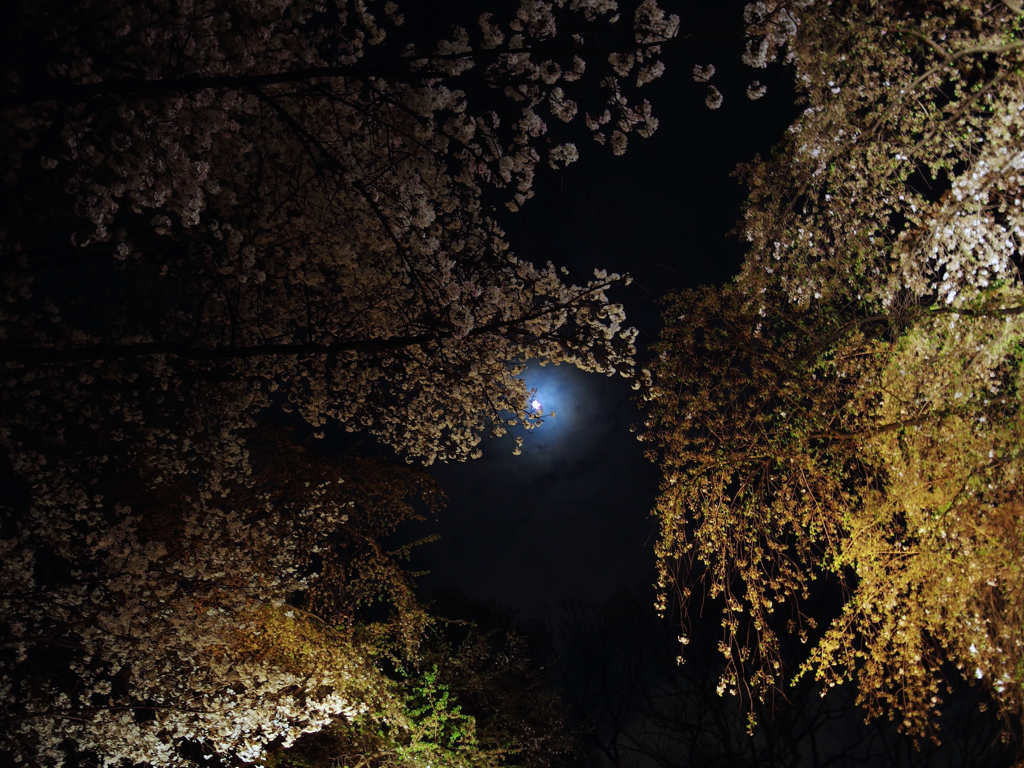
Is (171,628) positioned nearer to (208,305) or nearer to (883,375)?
(208,305)

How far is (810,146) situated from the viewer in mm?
6441

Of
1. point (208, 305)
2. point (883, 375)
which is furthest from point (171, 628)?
point (883, 375)

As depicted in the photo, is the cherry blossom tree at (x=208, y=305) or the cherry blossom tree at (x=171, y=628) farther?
the cherry blossom tree at (x=171, y=628)

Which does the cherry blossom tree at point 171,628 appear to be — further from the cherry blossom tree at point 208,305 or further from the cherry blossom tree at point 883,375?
the cherry blossom tree at point 883,375

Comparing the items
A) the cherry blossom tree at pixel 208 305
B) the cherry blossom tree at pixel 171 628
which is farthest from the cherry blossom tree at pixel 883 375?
the cherry blossom tree at pixel 171 628

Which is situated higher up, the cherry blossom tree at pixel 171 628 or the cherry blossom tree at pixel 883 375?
the cherry blossom tree at pixel 883 375

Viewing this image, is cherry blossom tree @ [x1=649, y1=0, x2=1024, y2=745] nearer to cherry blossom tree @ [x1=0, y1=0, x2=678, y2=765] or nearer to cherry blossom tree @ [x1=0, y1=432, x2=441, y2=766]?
cherry blossom tree @ [x1=0, y1=0, x2=678, y2=765]

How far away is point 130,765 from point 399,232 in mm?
8370

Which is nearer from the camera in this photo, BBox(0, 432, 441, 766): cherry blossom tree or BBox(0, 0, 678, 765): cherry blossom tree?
BBox(0, 0, 678, 765): cherry blossom tree

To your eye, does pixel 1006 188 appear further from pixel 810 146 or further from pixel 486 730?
pixel 486 730

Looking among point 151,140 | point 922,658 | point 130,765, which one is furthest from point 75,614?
point 922,658

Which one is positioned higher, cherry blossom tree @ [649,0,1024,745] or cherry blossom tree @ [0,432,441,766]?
cherry blossom tree @ [649,0,1024,745]

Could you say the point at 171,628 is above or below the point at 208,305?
below

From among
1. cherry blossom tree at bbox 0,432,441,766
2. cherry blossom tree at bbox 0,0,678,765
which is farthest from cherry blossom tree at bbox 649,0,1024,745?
cherry blossom tree at bbox 0,432,441,766
